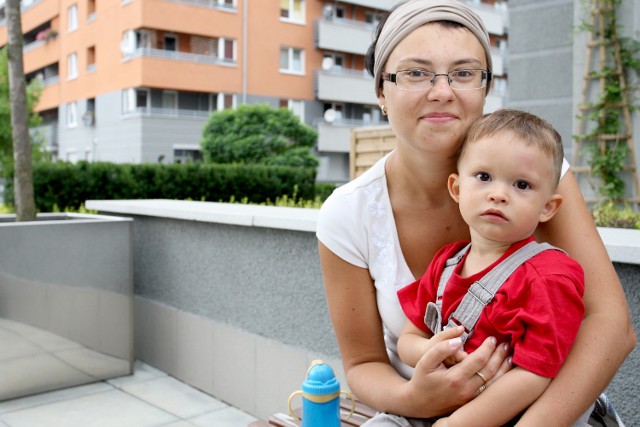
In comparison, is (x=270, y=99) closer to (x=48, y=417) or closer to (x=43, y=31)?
(x=43, y=31)

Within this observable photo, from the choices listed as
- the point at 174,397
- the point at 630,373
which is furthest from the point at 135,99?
the point at 630,373

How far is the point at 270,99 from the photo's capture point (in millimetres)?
31938

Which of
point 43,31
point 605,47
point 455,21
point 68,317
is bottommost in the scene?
point 68,317

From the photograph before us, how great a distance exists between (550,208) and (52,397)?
348 cm

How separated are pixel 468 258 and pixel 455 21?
0.55 m

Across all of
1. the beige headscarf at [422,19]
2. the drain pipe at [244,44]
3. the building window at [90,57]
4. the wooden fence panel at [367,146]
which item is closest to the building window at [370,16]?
the drain pipe at [244,44]

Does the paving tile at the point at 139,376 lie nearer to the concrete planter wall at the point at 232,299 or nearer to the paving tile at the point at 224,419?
the concrete planter wall at the point at 232,299

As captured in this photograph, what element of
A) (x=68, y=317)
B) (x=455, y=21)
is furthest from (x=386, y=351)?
(x=68, y=317)

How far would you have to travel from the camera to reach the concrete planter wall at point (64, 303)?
402cm

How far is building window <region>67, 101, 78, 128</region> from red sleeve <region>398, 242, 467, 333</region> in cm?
3486

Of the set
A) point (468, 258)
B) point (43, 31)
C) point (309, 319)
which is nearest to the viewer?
point (468, 258)

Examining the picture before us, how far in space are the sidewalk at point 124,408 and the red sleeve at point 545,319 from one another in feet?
8.54

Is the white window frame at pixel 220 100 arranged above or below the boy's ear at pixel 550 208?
above

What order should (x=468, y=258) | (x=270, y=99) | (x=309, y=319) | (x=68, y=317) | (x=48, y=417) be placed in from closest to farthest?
(x=468, y=258) < (x=309, y=319) < (x=48, y=417) < (x=68, y=317) < (x=270, y=99)
